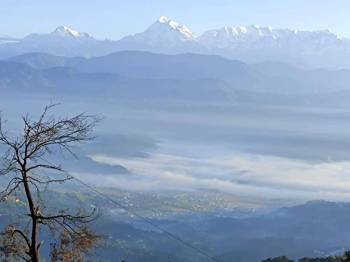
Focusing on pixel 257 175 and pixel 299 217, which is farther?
pixel 257 175

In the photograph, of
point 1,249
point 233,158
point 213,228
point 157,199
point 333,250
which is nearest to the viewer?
point 1,249

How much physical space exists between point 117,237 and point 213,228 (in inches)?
598

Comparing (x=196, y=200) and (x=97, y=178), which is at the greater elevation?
(x=97, y=178)

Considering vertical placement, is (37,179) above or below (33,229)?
above

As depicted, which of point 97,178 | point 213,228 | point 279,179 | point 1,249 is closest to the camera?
point 1,249

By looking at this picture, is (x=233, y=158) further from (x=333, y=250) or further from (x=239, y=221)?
(x=333, y=250)

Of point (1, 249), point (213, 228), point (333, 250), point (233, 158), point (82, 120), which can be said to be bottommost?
point (1, 249)

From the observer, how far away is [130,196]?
116m

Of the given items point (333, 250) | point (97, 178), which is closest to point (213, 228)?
point (333, 250)

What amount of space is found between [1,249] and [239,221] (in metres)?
81.1

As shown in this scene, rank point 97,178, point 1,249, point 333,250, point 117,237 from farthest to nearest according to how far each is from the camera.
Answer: point 97,178, point 117,237, point 333,250, point 1,249

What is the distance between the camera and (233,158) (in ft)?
624

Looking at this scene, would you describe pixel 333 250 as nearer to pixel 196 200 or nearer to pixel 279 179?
pixel 196 200

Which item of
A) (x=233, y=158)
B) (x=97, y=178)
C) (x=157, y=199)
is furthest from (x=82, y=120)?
(x=233, y=158)
